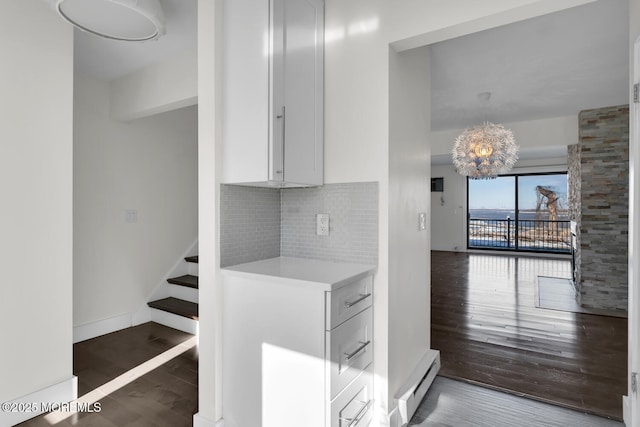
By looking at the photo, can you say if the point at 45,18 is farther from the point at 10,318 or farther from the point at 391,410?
the point at 391,410

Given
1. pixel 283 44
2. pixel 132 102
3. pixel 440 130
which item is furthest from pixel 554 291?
pixel 132 102

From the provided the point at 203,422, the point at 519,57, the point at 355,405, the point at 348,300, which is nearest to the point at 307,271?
the point at 348,300

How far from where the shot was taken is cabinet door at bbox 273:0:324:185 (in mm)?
1798

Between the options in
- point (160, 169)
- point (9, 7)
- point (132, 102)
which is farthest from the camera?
point (160, 169)

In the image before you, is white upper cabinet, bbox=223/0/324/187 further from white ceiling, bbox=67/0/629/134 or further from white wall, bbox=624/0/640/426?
white wall, bbox=624/0/640/426

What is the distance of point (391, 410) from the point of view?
1.89 meters

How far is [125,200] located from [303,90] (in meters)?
2.68

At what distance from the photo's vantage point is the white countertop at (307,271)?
1.56 metres

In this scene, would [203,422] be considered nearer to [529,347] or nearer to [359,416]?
[359,416]

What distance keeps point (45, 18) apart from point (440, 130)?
239 inches

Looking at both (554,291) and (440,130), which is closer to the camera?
(554,291)

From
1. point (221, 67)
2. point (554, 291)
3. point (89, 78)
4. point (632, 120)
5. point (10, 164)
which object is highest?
point (89, 78)

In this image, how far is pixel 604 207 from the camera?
14.2 feet

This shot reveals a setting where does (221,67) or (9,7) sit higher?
(9,7)
